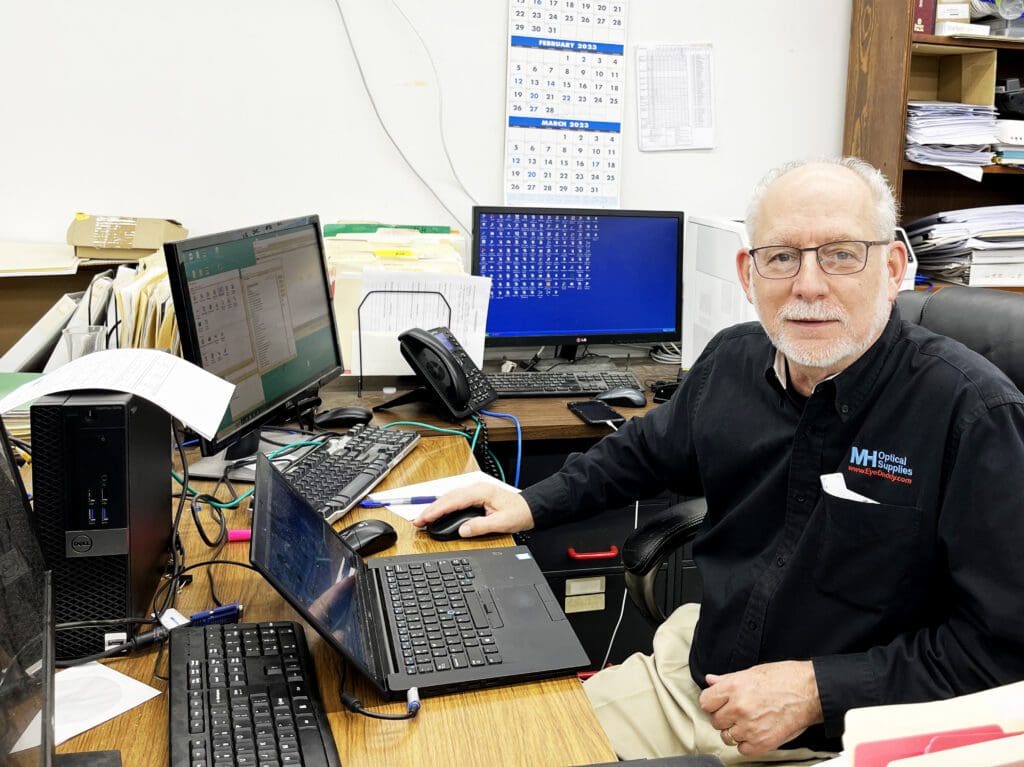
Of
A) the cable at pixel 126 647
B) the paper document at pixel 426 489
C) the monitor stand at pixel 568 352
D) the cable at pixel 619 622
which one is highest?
the monitor stand at pixel 568 352

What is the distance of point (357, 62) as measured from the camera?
7.91 feet

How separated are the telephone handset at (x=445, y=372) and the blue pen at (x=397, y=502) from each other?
0.48 meters

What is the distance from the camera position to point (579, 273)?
2.45m

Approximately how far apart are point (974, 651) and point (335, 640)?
76 centimetres

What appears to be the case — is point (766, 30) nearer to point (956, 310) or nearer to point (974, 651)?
point (956, 310)

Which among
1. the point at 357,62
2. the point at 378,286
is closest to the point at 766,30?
the point at 357,62

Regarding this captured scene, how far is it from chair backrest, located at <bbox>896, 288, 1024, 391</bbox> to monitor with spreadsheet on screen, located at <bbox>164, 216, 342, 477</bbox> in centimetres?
115

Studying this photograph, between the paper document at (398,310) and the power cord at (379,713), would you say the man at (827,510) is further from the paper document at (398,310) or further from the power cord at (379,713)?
Answer: the paper document at (398,310)

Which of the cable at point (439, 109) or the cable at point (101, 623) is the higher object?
the cable at point (439, 109)

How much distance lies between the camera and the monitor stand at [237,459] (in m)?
1.60

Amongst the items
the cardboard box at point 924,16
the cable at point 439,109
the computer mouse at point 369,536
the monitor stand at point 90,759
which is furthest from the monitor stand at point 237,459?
the cardboard box at point 924,16

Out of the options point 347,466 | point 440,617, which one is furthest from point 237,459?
point 440,617

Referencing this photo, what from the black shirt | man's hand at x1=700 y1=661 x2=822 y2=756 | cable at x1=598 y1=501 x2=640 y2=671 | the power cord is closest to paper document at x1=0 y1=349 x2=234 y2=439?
the power cord

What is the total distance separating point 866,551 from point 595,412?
923mm
